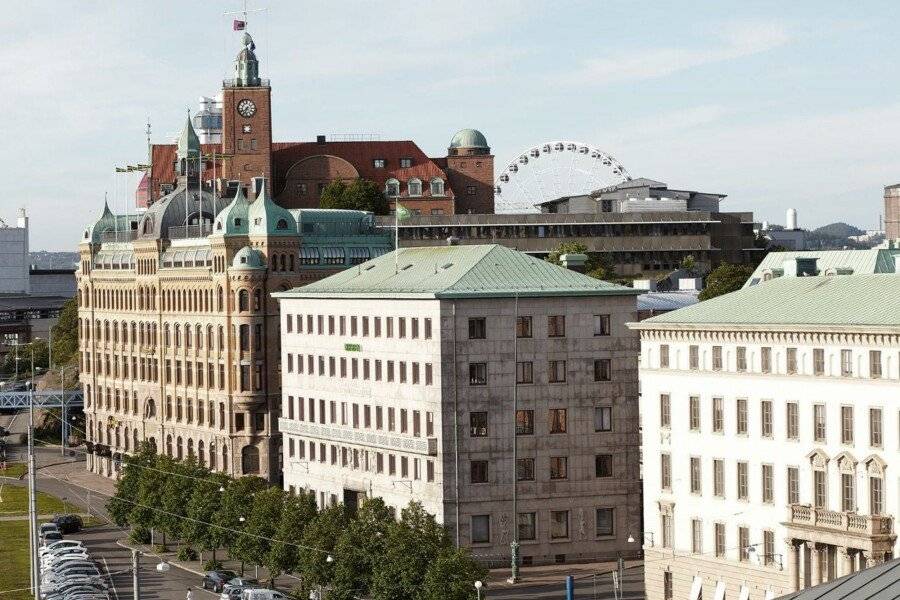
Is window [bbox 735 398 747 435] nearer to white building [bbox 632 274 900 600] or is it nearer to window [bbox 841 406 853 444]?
white building [bbox 632 274 900 600]

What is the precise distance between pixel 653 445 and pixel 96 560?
5362cm

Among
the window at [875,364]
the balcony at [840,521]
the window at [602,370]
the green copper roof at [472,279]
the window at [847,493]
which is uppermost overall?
the green copper roof at [472,279]

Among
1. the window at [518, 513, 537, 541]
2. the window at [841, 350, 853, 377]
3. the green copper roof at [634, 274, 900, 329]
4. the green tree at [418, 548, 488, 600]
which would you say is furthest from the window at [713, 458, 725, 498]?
the window at [518, 513, 537, 541]

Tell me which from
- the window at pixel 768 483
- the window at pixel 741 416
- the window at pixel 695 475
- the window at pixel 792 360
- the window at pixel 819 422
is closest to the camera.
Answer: the window at pixel 819 422

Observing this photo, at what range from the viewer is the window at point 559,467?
160m

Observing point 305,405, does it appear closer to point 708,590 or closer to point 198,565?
point 198,565

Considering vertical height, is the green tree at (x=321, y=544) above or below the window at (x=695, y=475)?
below

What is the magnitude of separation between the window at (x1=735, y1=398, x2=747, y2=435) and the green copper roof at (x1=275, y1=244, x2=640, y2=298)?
29.1 metres

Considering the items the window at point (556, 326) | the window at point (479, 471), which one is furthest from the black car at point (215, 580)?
the window at point (556, 326)

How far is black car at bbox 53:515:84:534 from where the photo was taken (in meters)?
196

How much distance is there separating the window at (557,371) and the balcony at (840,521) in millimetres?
36402

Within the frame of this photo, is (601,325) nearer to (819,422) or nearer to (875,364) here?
(819,422)

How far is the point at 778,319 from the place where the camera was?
5167 inches

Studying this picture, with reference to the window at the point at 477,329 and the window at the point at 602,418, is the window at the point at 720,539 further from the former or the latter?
the window at the point at 477,329
